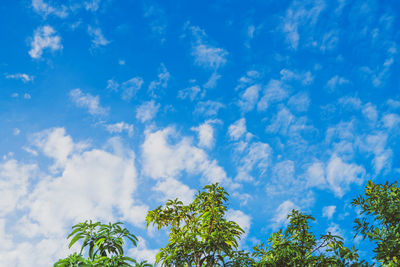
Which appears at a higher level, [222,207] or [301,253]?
[222,207]

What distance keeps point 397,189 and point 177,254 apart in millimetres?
7108

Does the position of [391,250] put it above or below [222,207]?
below

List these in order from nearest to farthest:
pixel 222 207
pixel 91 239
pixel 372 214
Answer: pixel 91 239 < pixel 372 214 < pixel 222 207

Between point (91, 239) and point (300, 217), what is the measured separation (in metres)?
6.95

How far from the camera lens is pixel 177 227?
39.2ft

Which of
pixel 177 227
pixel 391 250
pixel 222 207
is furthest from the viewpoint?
pixel 177 227

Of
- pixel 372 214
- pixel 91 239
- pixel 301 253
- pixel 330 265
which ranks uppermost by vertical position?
pixel 372 214

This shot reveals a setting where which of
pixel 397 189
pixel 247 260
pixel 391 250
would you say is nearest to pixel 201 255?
pixel 247 260

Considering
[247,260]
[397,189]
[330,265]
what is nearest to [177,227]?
[247,260]

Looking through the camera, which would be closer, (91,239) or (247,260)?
(91,239)

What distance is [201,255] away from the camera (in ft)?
31.7

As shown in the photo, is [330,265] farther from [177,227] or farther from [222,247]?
[177,227]

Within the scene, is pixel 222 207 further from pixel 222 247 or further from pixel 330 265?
pixel 330 265

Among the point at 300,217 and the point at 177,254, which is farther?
the point at 300,217
